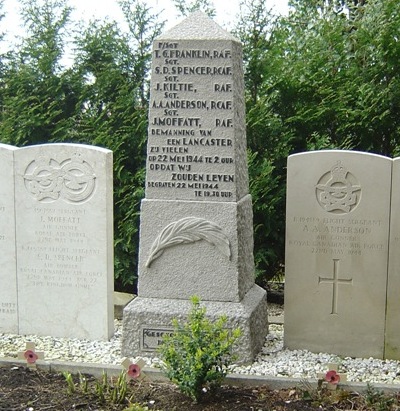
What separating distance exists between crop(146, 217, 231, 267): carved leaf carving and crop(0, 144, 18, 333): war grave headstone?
1500 mm

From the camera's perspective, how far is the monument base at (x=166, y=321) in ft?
17.4

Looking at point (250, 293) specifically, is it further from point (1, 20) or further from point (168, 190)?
point (1, 20)

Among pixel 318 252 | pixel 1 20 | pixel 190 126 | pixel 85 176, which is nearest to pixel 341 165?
pixel 318 252

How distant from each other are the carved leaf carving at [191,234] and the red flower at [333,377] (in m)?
1.18

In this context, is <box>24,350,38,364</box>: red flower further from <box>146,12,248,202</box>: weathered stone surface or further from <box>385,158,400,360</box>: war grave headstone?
<box>385,158,400,360</box>: war grave headstone

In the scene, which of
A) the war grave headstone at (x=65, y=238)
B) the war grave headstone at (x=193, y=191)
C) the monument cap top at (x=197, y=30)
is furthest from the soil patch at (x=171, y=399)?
the monument cap top at (x=197, y=30)

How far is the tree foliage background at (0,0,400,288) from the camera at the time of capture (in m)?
7.63

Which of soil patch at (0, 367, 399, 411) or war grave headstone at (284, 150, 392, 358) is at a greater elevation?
war grave headstone at (284, 150, 392, 358)

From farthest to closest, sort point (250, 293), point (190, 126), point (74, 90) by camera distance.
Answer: point (74, 90) < point (250, 293) < point (190, 126)

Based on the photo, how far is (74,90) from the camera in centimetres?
834

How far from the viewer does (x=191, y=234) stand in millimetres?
5434

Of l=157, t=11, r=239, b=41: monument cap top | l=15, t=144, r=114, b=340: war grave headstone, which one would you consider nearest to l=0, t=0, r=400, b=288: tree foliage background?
l=15, t=144, r=114, b=340: war grave headstone

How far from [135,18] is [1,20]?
356 cm

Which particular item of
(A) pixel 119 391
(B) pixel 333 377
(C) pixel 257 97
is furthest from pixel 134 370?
(C) pixel 257 97
